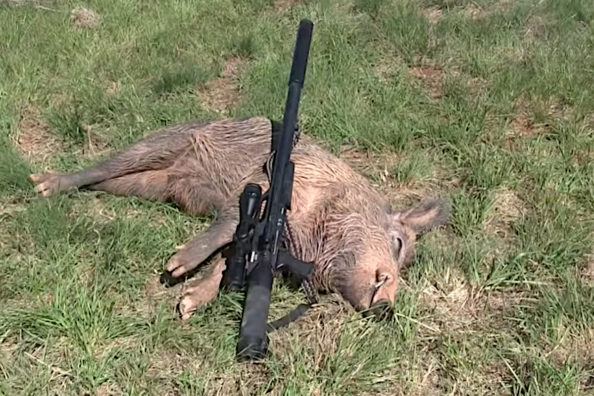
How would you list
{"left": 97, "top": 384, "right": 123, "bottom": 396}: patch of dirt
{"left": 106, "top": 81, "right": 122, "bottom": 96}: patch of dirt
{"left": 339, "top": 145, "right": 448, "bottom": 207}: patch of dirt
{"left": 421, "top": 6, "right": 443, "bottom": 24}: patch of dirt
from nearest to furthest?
{"left": 97, "top": 384, "right": 123, "bottom": 396}: patch of dirt
{"left": 339, "top": 145, "right": 448, "bottom": 207}: patch of dirt
{"left": 106, "top": 81, "right": 122, "bottom": 96}: patch of dirt
{"left": 421, "top": 6, "right": 443, "bottom": 24}: patch of dirt

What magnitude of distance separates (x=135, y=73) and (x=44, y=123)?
0.97 metres

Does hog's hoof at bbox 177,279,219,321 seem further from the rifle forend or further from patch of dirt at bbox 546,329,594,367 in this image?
patch of dirt at bbox 546,329,594,367

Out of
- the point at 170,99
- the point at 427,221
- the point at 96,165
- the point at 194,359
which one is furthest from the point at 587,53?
the point at 194,359

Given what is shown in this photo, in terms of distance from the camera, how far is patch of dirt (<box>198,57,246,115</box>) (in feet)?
19.7

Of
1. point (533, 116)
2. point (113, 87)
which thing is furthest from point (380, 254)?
point (113, 87)

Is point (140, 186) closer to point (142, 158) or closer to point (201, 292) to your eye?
point (142, 158)

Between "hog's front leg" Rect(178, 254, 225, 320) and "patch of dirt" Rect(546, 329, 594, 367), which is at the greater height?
"hog's front leg" Rect(178, 254, 225, 320)

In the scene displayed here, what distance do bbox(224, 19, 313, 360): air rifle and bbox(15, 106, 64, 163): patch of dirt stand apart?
1.96 meters

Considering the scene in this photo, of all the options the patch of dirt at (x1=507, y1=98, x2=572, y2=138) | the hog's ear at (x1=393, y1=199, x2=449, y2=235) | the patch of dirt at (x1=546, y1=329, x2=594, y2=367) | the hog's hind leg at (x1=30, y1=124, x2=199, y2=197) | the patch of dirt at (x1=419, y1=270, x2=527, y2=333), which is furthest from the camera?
the patch of dirt at (x1=507, y1=98, x2=572, y2=138)

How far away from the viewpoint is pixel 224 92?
6211 mm

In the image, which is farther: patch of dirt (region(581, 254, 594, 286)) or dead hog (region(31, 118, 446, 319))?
patch of dirt (region(581, 254, 594, 286))

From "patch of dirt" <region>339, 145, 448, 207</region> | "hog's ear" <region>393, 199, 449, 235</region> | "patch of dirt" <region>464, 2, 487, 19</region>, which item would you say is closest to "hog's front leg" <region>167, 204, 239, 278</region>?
"hog's ear" <region>393, 199, 449, 235</region>

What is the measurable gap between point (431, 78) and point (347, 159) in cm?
145

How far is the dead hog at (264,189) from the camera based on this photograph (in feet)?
13.2
